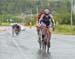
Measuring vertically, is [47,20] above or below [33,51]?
above

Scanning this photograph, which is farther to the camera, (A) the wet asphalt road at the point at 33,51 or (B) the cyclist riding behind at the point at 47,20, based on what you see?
(B) the cyclist riding behind at the point at 47,20

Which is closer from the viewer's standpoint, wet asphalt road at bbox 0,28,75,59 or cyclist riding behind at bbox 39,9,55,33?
wet asphalt road at bbox 0,28,75,59

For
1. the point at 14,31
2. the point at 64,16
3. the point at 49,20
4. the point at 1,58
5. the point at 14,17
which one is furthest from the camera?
the point at 14,17

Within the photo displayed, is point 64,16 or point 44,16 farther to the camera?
point 64,16

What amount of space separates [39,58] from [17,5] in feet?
337

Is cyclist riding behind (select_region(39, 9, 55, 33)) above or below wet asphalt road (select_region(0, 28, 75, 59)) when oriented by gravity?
above

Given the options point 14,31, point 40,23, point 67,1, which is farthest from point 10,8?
point 40,23

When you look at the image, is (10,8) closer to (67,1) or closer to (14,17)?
(14,17)

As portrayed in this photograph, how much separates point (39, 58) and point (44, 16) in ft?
10.2

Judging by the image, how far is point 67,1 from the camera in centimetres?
9000

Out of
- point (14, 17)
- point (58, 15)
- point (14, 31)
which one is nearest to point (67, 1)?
point (58, 15)

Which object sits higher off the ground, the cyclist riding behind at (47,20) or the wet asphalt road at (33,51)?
the cyclist riding behind at (47,20)

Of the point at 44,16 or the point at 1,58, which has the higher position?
the point at 44,16

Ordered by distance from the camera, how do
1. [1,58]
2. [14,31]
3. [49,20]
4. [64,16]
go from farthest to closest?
[64,16], [14,31], [49,20], [1,58]
